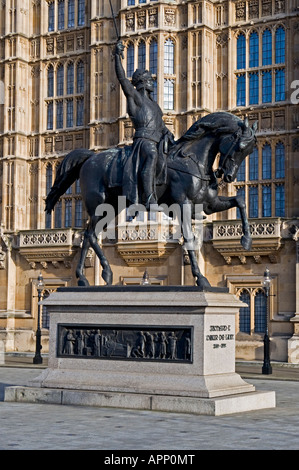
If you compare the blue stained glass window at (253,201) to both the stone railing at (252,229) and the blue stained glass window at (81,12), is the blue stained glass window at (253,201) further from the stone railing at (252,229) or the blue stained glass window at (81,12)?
the blue stained glass window at (81,12)

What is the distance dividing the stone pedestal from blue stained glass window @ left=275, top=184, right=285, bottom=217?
20.0 metres

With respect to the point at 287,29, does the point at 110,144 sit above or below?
below

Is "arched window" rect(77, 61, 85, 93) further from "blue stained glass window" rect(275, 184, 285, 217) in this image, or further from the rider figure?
the rider figure

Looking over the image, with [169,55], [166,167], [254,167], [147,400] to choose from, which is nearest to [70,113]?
[169,55]

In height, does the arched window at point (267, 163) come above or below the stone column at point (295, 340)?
above

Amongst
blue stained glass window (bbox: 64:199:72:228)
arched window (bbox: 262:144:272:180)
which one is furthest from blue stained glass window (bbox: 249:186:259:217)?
blue stained glass window (bbox: 64:199:72:228)

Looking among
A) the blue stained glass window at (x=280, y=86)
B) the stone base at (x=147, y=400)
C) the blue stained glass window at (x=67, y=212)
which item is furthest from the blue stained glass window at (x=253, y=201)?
the stone base at (x=147, y=400)

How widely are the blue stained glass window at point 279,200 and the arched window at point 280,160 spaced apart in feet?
1.73

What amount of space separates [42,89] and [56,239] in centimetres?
826

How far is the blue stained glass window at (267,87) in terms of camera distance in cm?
3672

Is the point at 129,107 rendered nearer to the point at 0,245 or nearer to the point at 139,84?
the point at 139,84

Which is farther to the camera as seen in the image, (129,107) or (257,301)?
(257,301)

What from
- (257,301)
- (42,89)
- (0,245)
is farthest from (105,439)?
(42,89)

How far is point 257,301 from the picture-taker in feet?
117
